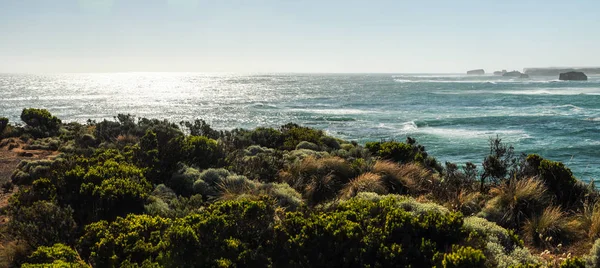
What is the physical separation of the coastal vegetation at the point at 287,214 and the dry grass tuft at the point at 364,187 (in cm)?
4

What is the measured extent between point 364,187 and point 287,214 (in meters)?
3.80

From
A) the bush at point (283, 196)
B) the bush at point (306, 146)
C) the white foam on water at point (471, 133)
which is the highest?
the bush at point (283, 196)

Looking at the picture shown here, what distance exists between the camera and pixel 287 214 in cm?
662

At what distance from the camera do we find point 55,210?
7.37 metres

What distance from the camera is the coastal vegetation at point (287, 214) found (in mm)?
5762

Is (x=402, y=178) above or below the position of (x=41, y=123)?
above

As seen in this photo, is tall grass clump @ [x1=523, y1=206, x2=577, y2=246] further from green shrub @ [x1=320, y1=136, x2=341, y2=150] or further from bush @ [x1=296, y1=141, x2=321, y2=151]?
green shrub @ [x1=320, y1=136, x2=341, y2=150]

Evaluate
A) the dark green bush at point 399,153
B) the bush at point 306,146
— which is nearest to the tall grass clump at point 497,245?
the dark green bush at point 399,153

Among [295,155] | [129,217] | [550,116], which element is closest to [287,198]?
[129,217]

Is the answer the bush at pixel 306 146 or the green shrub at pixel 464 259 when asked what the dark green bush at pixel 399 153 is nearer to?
the bush at pixel 306 146

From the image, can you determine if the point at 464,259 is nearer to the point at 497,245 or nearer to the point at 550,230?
the point at 497,245

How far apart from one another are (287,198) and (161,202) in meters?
2.72

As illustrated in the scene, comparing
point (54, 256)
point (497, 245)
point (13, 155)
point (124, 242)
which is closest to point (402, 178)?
point (497, 245)

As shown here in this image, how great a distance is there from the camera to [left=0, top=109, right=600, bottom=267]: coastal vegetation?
576 cm
